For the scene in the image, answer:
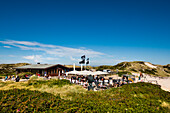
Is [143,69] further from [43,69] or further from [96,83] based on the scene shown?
[43,69]

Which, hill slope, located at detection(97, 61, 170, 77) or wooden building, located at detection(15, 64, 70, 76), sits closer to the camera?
wooden building, located at detection(15, 64, 70, 76)

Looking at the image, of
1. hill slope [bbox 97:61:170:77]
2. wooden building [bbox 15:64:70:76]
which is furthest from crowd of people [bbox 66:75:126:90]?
hill slope [bbox 97:61:170:77]

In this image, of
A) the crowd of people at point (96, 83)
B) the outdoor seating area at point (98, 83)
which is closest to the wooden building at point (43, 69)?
the outdoor seating area at point (98, 83)

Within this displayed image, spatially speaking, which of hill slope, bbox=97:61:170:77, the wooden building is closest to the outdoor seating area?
the wooden building

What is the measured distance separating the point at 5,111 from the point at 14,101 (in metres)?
0.81

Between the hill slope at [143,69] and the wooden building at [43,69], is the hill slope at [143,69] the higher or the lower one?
the lower one

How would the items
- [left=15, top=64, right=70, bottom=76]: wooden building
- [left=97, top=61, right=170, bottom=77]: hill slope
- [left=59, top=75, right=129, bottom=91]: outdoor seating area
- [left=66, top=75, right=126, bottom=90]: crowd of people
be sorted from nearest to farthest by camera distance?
[left=66, top=75, right=126, bottom=90]: crowd of people < [left=59, top=75, right=129, bottom=91]: outdoor seating area < [left=15, top=64, right=70, bottom=76]: wooden building < [left=97, top=61, right=170, bottom=77]: hill slope

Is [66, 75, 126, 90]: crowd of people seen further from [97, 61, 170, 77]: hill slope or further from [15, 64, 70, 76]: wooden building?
[97, 61, 170, 77]: hill slope

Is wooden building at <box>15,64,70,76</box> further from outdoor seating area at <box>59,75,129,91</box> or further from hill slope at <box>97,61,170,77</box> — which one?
hill slope at <box>97,61,170,77</box>

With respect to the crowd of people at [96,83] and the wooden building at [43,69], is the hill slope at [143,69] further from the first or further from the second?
the crowd of people at [96,83]

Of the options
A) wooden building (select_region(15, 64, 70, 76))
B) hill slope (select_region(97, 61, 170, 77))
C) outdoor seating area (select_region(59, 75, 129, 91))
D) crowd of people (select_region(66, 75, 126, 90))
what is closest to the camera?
crowd of people (select_region(66, 75, 126, 90))

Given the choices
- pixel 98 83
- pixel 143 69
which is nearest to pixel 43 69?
pixel 98 83

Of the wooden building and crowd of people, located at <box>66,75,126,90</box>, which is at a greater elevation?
the wooden building

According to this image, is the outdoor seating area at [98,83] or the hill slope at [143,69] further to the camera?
the hill slope at [143,69]
